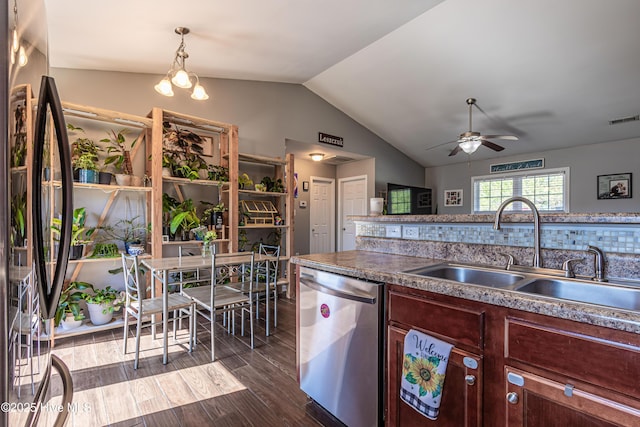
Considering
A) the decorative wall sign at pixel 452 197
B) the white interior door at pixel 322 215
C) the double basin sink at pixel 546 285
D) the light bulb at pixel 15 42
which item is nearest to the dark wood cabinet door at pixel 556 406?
the double basin sink at pixel 546 285

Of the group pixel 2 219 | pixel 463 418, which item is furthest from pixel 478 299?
pixel 2 219

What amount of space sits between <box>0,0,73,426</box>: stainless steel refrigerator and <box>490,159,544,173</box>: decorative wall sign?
6.97 m

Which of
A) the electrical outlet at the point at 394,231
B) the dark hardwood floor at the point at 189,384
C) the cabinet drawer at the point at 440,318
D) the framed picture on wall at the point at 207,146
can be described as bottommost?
the dark hardwood floor at the point at 189,384

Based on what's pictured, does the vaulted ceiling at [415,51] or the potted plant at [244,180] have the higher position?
the vaulted ceiling at [415,51]

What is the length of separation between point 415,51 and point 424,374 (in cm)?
392

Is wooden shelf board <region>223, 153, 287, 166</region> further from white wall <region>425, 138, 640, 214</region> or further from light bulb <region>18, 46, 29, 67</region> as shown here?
white wall <region>425, 138, 640, 214</region>

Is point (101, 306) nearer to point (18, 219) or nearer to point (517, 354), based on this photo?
point (18, 219)

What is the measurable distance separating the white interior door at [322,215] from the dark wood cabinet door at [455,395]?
5080 millimetres

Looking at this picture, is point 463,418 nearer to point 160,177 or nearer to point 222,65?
point 160,177

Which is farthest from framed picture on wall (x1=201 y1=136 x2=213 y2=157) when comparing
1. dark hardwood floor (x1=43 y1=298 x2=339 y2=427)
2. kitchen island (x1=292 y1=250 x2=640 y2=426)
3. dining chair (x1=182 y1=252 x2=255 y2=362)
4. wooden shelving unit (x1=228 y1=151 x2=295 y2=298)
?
kitchen island (x1=292 y1=250 x2=640 y2=426)

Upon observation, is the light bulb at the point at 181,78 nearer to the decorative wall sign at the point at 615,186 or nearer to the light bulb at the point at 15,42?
the light bulb at the point at 15,42

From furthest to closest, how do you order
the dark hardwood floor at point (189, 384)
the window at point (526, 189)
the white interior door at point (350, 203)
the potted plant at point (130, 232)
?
the white interior door at point (350, 203) < the window at point (526, 189) < the potted plant at point (130, 232) < the dark hardwood floor at point (189, 384)

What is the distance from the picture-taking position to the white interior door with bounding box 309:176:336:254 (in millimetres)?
6516

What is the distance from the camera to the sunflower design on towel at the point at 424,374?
1208mm
